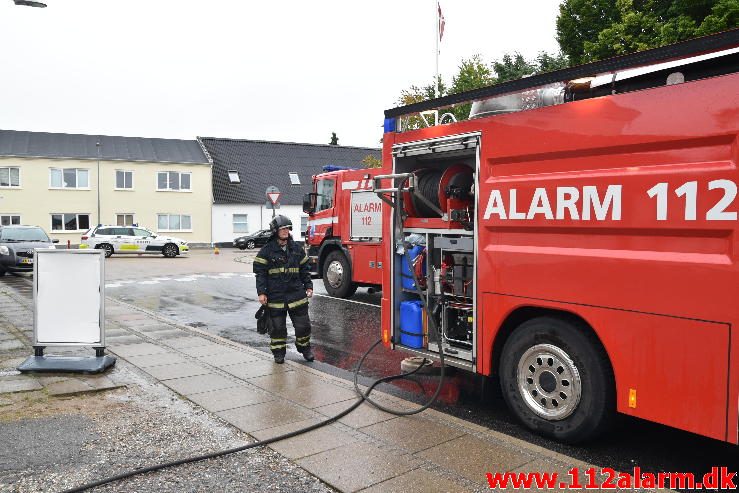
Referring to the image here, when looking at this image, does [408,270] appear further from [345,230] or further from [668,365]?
[345,230]

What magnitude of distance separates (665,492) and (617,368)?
80 centimetres

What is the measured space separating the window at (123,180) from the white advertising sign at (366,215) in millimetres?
32128

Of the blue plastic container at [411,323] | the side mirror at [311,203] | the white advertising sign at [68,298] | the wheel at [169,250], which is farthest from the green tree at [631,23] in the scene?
the wheel at [169,250]

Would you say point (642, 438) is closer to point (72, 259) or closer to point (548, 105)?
point (548, 105)

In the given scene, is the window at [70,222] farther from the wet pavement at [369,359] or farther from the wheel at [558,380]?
the wheel at [558,380]

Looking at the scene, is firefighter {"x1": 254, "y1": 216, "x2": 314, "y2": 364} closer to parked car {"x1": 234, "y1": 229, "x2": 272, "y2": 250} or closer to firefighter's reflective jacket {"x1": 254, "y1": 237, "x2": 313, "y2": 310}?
firefighter's reflective jacket {"x1": 254, "y1": 237, "x2": 313, "y2": 310}

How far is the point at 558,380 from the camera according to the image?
4629 mm

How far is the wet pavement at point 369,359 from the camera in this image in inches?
178

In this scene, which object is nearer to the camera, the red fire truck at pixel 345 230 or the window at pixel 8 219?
the red fire truck at pixel 345 230

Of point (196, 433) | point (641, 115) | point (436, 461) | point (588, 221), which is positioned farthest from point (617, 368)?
point (196, 433)

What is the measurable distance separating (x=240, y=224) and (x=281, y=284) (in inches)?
1475

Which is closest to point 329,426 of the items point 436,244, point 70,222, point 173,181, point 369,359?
point 436,244

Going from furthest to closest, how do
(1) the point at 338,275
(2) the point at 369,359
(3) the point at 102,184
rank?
(3) the point at 102,184, (1) the point at 338,275, (2) the point at 369,359

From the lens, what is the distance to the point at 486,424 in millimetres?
5230
